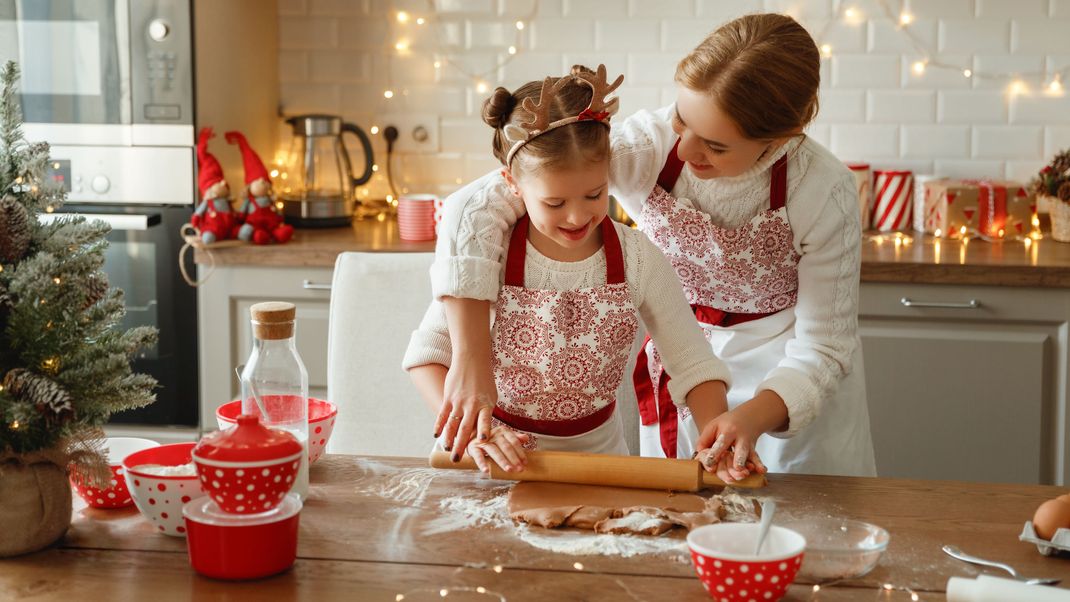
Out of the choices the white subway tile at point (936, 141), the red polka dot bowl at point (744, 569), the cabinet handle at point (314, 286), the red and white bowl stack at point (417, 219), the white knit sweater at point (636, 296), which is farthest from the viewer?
the white subway tile at point (936, 141)

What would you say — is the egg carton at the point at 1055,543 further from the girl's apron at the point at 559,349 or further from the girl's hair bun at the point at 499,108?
the girl's hair bun at the point at 499,108

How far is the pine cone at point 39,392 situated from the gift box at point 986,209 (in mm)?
2453

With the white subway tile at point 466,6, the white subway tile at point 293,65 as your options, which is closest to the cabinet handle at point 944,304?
the white subway tile at point 466,6

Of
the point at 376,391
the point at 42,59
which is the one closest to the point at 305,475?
the point at 376,391

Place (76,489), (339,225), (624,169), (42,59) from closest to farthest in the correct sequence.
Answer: (76,489), (624,169), (42,59), (339,225)

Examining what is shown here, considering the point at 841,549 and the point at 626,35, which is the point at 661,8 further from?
the point at 841,549

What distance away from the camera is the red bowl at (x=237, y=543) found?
3.78 feet

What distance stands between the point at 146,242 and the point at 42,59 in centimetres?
53

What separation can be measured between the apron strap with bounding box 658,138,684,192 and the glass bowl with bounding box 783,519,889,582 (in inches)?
27.4

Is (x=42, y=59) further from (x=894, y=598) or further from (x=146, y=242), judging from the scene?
(x=894, y=598)

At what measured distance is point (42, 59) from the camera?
291 cm

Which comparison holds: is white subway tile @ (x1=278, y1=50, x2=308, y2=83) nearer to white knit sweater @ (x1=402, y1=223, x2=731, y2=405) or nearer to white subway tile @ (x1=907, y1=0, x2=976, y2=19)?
white subway tile @ (x1=907, y1=0, x2=976, y2=19)

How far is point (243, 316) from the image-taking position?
2.88m

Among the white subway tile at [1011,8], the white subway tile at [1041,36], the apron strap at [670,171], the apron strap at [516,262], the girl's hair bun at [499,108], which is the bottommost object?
the apron strap at [516,262]
